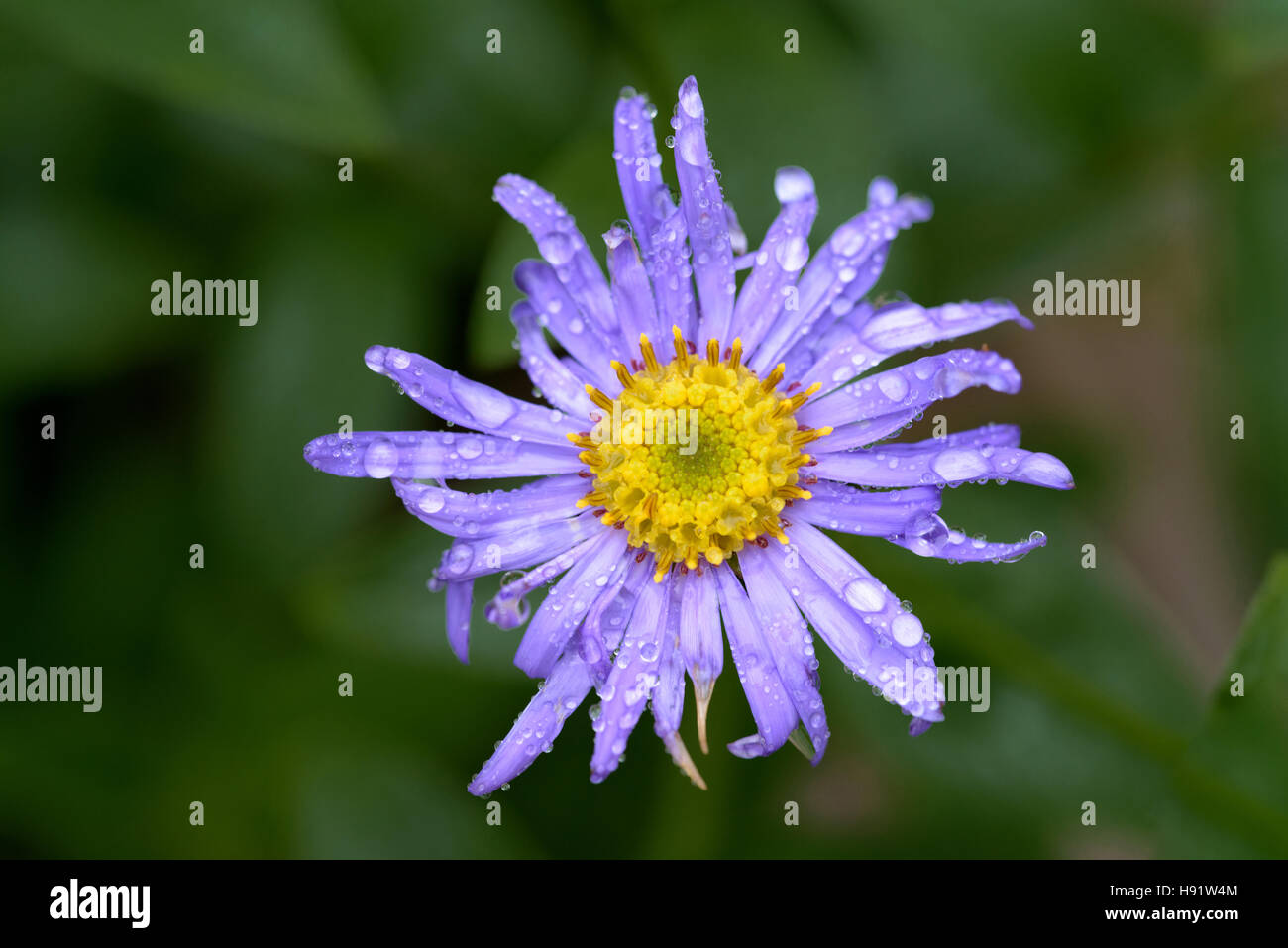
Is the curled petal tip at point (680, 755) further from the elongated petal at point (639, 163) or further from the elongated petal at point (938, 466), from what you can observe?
the elongated petal at point (639, 163)

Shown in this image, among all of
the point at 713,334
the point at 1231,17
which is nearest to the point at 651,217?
the point at 713,334

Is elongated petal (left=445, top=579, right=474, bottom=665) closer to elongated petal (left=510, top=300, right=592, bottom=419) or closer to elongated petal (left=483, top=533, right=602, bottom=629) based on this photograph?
elongated petal (left=483, top=533, right=602, bottom=629)

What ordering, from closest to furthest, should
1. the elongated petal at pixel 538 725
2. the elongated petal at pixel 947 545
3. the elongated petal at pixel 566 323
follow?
the elongated petal at pixel 947 545
the elongated petal at pixel 538 725
the elongated petal at pixel 566 323

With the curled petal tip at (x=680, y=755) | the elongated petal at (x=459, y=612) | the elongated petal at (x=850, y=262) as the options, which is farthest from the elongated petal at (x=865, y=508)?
the elongated petal at (x=459, y=612)

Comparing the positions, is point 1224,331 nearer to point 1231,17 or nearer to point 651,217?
point 1231,17

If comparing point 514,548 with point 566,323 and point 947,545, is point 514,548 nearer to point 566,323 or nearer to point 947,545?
point 566,323

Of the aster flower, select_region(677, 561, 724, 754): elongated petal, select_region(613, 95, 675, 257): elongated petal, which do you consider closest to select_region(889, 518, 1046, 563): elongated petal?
the aster flower
